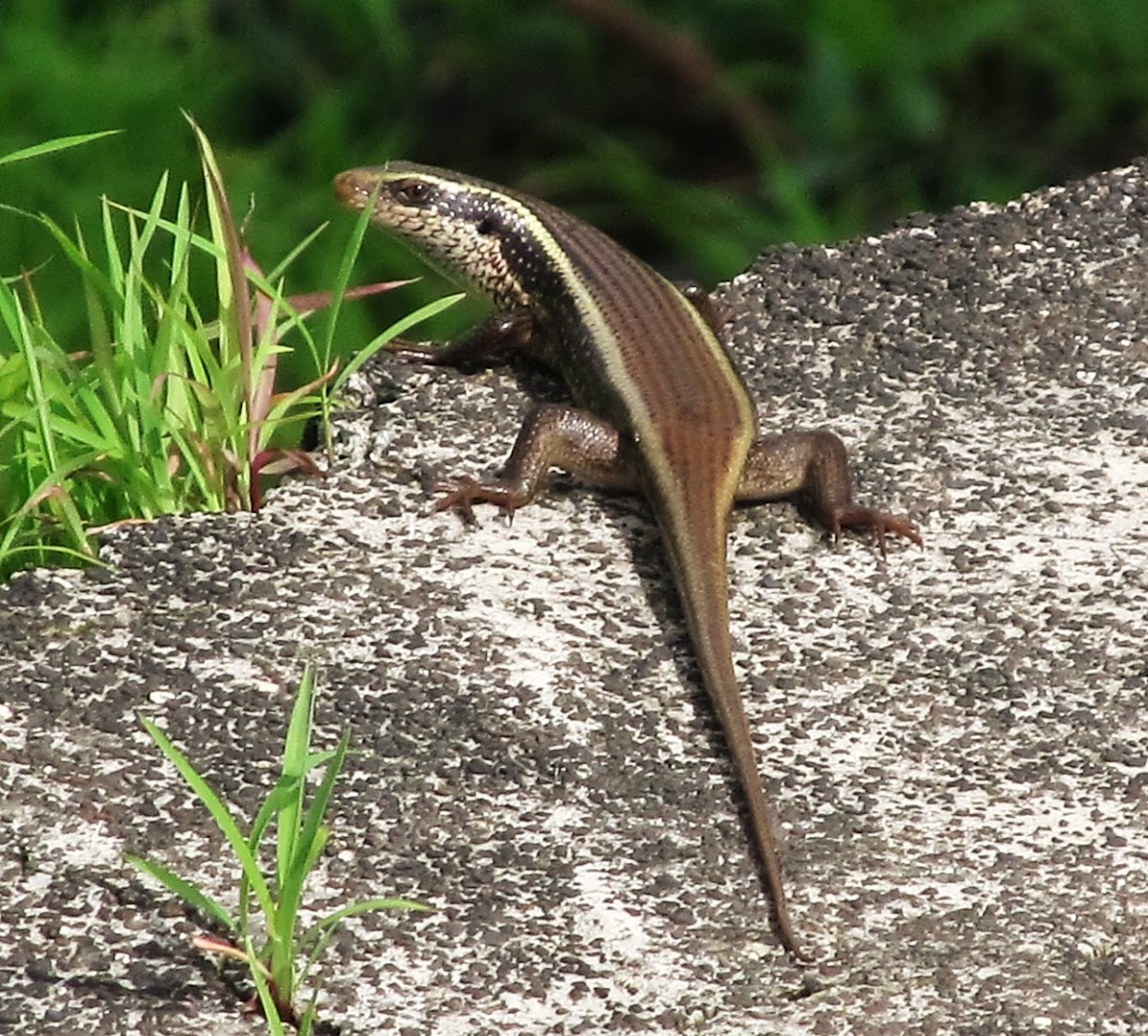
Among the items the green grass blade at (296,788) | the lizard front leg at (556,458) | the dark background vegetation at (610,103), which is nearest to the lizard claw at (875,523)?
the lizard front leg at (556,458)

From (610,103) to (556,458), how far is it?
4385 mm

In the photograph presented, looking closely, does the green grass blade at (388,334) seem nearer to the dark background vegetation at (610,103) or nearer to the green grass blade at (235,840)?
the green grass blade at (235,840)

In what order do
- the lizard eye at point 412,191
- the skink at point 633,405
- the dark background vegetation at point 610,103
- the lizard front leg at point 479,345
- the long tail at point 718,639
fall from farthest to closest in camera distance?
the dark background vegetation at point 610,103 < the lizard eye at point 412,191 < the lizard front leg at point 479,345 < the skink at point 633,405 < the long tail at point 718,639

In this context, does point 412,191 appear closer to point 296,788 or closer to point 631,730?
point 631,730

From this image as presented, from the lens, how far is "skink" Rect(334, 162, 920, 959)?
349 cm

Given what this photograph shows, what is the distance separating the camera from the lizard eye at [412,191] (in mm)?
4922

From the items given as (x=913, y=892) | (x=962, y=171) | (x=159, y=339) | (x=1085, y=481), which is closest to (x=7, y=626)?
(x=159, y=339)

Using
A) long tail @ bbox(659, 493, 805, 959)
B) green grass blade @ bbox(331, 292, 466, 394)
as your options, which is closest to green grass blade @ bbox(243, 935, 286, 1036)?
long tail @ bbox(659, 493, 805, 959)

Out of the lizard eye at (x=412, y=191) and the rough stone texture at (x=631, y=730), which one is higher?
the lizard eye at (x=412, y=191)

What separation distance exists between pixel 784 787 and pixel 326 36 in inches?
212

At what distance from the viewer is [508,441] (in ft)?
13.3

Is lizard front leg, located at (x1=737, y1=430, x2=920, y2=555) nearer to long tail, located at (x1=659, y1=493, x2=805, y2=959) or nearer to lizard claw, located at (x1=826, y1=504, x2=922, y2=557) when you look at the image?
lizard claw, located at (x1=826, y1=504, x2=922, y2=557)

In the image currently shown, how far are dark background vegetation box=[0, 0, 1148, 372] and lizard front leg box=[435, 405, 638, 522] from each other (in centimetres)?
259

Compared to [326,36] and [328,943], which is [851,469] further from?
[326,36]
